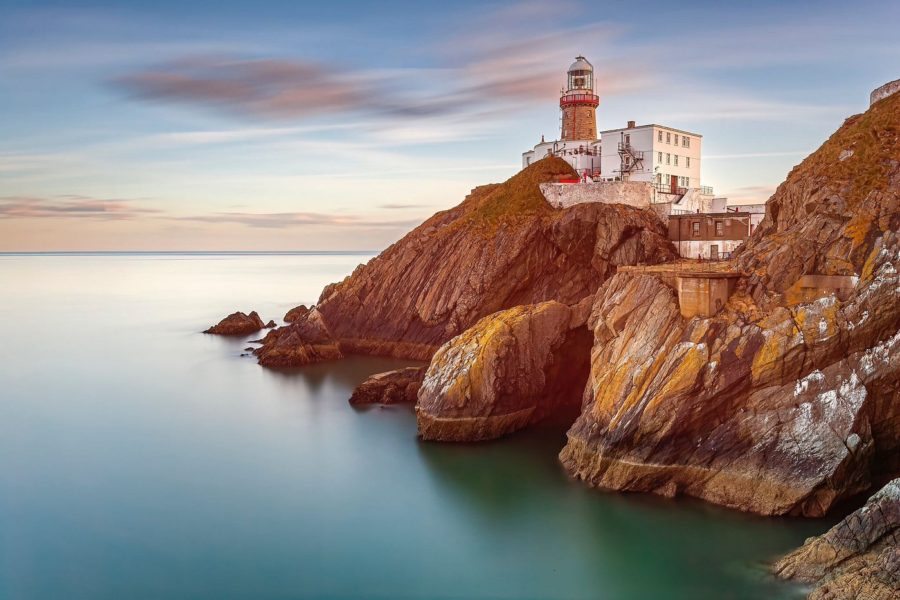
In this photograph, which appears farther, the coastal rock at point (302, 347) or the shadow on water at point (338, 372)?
the coastal rock at point (302, 347)

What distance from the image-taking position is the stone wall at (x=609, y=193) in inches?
1677

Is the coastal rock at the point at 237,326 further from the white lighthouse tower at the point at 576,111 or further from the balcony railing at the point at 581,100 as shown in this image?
the balcony railing at the point at 581,100

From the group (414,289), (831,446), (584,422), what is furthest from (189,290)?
(831,446)

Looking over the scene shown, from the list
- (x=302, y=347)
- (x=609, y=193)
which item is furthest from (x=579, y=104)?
(x=302, y=347)

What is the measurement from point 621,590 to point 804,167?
62.5 feet

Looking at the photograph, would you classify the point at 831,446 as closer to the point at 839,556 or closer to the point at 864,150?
the point at 839,556

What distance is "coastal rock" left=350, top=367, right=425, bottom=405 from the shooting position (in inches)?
1383

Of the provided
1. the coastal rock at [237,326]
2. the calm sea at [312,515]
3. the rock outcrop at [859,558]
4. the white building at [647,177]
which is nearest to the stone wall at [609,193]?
the white building at [647,177]

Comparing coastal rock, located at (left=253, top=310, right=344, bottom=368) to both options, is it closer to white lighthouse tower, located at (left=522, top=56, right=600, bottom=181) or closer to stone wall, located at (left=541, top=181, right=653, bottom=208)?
stone wall, located at (left=541, top=181, right=653, bottom=208)

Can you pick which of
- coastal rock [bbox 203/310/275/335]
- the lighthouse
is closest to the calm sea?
coastal rock [bbox 203/310/275/335]

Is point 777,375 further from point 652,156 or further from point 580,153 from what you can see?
point 580,153

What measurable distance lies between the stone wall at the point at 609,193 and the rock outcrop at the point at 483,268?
3.12 ft

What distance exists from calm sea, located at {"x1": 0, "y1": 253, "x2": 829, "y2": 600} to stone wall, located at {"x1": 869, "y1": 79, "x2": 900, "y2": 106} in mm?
18190

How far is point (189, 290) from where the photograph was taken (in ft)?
369
